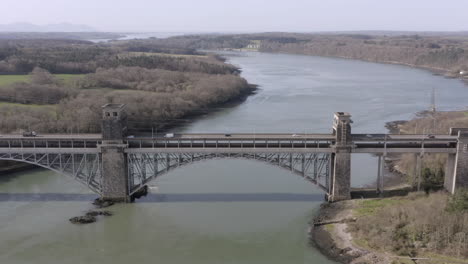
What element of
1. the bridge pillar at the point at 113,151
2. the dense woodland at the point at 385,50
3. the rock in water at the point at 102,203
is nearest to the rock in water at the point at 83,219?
the rock in water at the point at 102,203

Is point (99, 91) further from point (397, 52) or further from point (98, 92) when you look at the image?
point (397, 52)

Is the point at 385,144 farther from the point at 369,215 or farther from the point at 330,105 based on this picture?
the point at 330,105

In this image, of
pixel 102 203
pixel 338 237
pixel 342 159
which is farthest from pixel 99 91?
pixel 338 237

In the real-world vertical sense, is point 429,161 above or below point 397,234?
above

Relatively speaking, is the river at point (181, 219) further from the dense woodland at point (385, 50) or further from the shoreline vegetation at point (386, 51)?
the dense woodland at point (385, 50)

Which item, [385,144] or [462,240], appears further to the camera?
[385,144]

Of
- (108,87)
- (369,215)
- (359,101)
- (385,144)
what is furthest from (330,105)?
(369,215)

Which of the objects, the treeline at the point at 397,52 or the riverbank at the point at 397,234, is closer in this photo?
the riverbank at the point at 397,234
